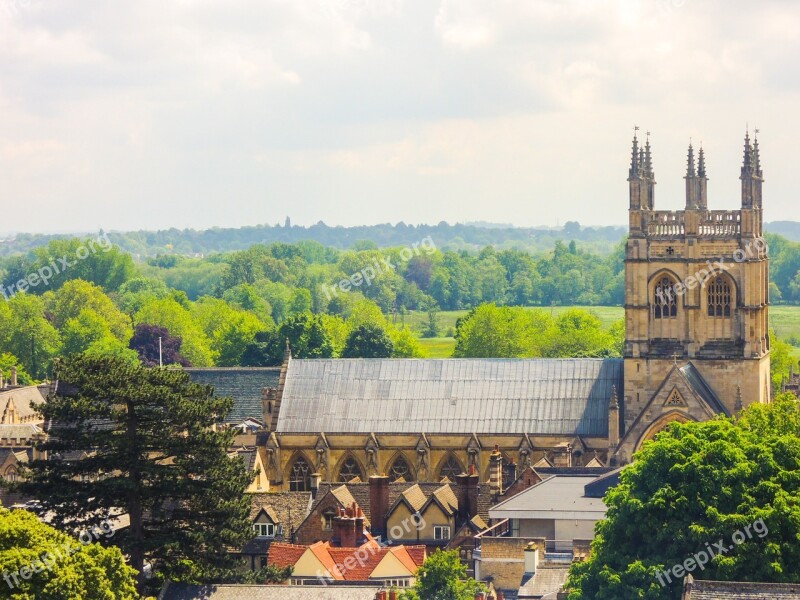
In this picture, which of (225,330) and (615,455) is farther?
(225,330)

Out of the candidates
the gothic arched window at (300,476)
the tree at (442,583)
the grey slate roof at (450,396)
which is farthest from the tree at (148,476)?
the grey slate roof at (450,396)

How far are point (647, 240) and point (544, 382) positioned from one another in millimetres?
8611

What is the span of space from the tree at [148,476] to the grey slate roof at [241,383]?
149 feet

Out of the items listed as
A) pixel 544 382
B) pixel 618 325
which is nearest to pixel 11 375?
pixel 618 325

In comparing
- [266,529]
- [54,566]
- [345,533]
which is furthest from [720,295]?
[54,566]

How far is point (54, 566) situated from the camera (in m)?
58.2

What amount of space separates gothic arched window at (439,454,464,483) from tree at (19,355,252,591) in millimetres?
26235

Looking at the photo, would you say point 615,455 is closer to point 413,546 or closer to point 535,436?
point 535,436

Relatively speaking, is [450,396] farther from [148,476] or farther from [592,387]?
[148,476]

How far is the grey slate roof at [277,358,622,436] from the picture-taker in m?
96.0

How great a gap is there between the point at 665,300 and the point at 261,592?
32.9 m

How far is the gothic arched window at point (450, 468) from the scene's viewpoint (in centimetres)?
9612

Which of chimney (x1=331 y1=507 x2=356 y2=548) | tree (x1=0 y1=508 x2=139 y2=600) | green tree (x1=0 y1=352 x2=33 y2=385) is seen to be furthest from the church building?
green tree (x1=0 y1=352 x2=33 y2=385)

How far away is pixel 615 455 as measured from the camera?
9038cm
